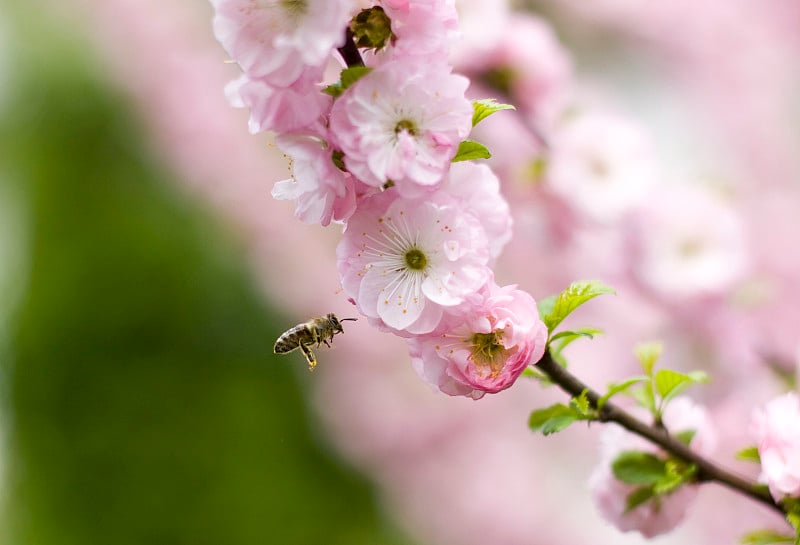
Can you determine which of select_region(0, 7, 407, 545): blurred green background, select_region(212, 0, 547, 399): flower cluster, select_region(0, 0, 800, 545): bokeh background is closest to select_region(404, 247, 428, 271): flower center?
select_region(212, 0, 547, 399): flower cluster

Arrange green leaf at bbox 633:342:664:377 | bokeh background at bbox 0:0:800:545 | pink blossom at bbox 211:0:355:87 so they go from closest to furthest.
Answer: pink blossom at bbox 211:0:355:87 → green leaf at bbox 633:342:664:377 → bokeh background at bbox 0:0:800:545

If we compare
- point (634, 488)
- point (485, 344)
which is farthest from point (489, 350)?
point (634, 488)

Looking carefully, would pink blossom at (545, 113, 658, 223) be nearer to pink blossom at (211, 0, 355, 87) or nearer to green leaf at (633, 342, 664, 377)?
green leaf at (633, 342, 664, 377)

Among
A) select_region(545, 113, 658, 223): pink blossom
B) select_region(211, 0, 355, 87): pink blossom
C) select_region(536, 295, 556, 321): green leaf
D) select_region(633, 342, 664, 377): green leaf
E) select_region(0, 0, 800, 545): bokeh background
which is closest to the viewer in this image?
select_region(211, 0, 355, 87): pink blossom

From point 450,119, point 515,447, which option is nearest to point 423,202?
point 450,119

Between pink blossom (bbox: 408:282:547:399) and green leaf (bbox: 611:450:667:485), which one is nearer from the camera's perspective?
pink blossom (bbox: 408:282:547:399)

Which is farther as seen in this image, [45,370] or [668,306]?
[45,370]

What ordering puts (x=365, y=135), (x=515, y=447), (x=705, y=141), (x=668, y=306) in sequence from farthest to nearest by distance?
(x=515, y=447), (x=705, y=141), (x=668, y=306), (x=365, y=135)

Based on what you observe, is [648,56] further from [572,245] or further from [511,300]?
[511,300]
